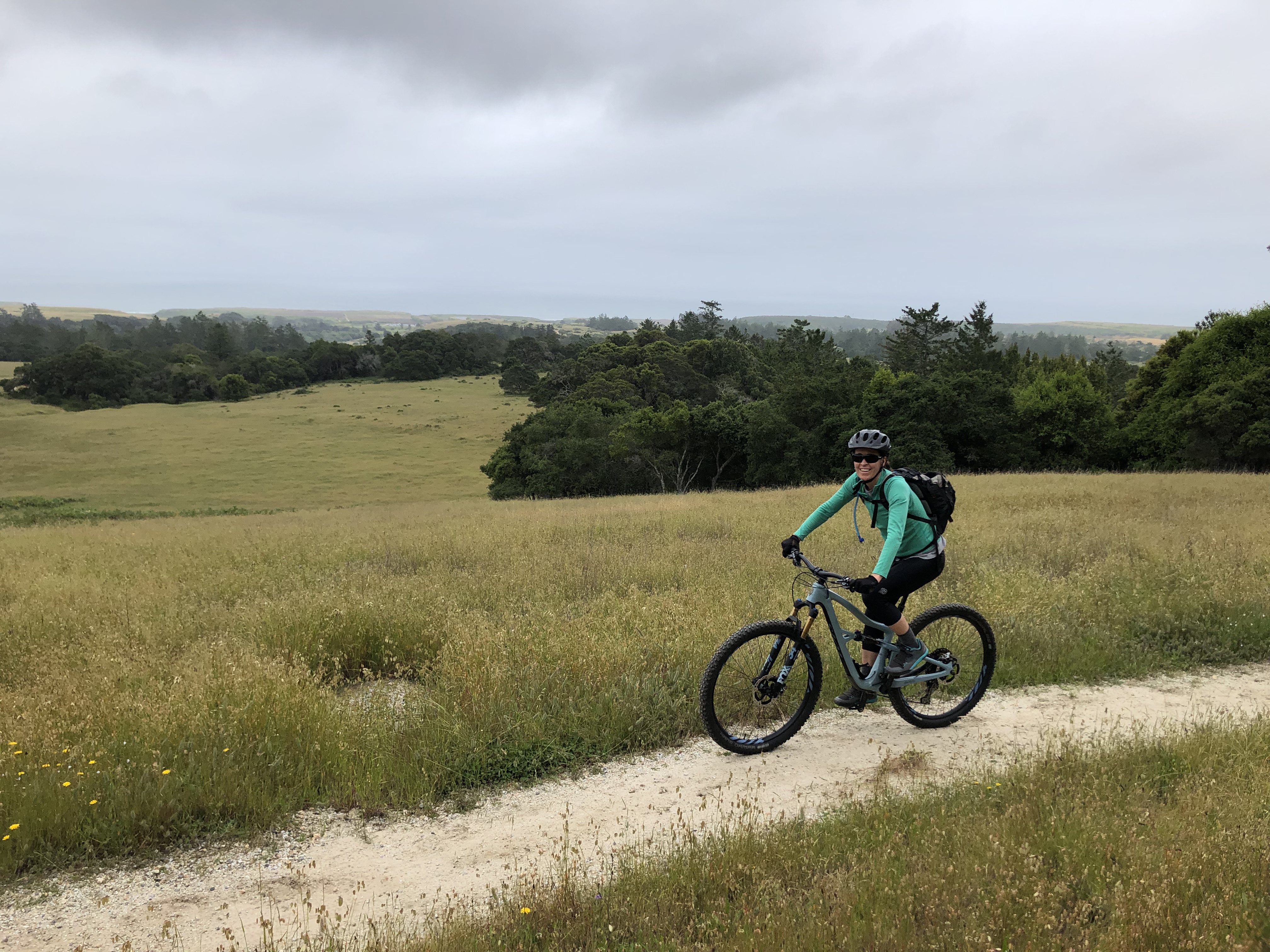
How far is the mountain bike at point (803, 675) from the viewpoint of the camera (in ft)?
17.6

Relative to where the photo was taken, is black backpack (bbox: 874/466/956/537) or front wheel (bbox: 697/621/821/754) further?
black backpack (bbox: 874/466/956/537)

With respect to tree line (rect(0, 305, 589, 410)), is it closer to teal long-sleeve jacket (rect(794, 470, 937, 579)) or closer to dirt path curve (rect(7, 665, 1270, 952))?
teal long-sleeve jacket (rect(794, 470, 937, 579))

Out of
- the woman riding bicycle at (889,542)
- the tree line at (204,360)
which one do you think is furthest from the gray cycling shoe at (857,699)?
the tree line at (204,360)

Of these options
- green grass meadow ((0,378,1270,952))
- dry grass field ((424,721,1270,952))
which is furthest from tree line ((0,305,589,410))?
dry grass field ((424,721,1270,952))

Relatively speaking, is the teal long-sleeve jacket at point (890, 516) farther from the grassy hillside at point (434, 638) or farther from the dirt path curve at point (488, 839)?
the grassy hillside at point (434, 638)

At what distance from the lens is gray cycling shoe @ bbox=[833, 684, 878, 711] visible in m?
5.64

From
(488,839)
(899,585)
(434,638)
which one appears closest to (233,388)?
(434,638)

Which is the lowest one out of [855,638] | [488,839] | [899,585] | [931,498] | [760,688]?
[488,839]

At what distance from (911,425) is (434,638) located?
38890 mm

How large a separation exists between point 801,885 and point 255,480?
2424 inches

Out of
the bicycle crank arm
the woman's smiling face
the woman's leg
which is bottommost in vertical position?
the bicycle crank arm

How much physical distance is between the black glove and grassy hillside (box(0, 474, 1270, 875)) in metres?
1.64

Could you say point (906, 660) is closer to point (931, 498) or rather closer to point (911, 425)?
point (931, 498)

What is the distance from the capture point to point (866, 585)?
16.6 ft
